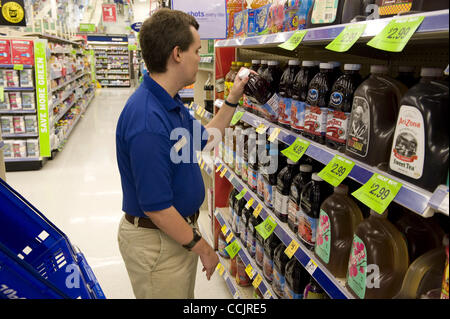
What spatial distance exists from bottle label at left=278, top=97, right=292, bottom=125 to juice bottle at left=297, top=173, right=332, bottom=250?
1.16ft

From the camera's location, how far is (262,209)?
2.17 meters

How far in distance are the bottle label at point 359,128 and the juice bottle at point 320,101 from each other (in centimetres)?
21

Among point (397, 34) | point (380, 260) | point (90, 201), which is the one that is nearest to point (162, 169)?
point (380, 260)

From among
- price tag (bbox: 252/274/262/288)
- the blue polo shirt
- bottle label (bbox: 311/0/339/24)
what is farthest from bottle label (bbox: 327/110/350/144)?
price tag (bbox: 252/274/262/288)

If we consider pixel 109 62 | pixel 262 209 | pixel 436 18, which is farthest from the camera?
pixel 109 62

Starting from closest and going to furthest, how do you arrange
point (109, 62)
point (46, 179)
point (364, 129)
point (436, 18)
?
1. point (436, 18)
2. point (364, 129)
3. point (46, 179)
4. point (109, 62)

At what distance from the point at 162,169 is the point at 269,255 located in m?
1.01

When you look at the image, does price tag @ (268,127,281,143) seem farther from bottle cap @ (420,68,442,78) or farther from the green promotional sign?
the green promotional sign

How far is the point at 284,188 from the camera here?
1904 mm

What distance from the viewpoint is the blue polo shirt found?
4.97 feet

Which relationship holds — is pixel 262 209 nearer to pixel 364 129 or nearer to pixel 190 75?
pixel 190 75
